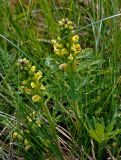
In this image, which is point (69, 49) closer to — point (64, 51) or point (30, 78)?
point (64, 51)

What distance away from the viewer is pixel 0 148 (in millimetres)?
1420

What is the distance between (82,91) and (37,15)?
75cm

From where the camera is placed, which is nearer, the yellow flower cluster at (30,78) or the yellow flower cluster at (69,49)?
the yellow flower cluster at (30,78)

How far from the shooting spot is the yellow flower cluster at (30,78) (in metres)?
1.17

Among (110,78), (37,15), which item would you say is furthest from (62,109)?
(37,15)

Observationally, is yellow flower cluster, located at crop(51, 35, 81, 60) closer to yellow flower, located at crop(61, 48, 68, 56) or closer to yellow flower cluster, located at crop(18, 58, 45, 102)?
yellow flower, located at crop(61, 48, 68, 56)

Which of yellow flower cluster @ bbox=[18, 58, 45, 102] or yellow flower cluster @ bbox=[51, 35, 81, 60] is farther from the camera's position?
yellow flower cluster @ bbox=[51, 35, 81, 60]

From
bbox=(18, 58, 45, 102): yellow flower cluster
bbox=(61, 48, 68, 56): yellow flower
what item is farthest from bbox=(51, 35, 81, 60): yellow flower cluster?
bbox=(18, 58, 45, 102): yellow flower cluster

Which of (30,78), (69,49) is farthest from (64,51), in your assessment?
(30,78)

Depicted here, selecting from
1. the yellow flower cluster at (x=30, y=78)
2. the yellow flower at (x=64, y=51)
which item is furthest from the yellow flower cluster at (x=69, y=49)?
the yellow flower cluster at (x=30, y=78)

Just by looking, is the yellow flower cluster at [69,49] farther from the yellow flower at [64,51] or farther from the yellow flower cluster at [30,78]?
the yellow flower cluster at [30,78]

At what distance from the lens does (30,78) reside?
1201 millimetres

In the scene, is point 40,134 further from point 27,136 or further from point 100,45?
point 100,45

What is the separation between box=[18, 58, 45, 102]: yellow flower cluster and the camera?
117 centimetres
